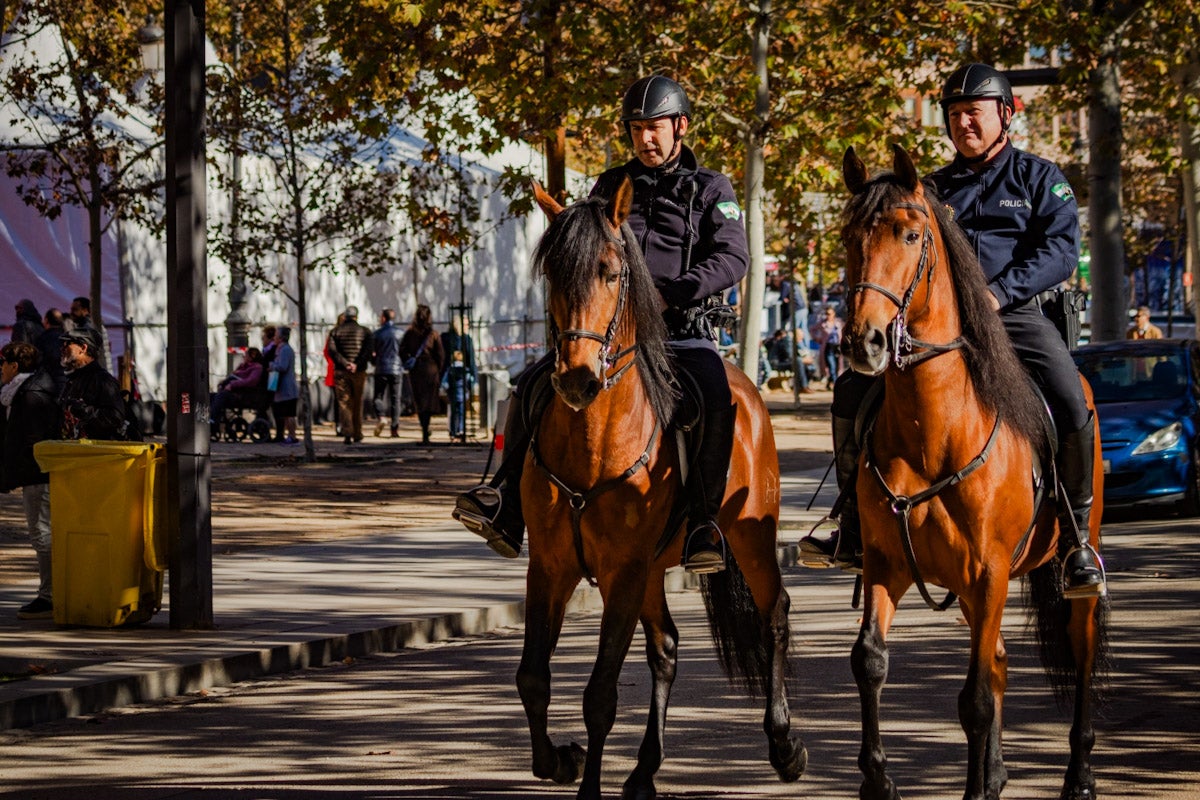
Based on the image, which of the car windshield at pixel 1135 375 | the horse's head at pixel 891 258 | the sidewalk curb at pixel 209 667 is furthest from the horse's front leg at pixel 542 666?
the car windshield at pixel 1135 375

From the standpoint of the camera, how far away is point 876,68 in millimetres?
20656

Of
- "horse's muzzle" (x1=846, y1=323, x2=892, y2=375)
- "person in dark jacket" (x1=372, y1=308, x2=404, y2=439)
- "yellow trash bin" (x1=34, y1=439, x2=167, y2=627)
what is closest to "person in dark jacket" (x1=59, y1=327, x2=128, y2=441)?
"yellow trash bin" (x1=34, y1=439, x2=167, y2=627)

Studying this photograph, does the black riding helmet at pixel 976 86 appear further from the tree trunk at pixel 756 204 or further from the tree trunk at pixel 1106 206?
the tree trunk at pixel 1106 206

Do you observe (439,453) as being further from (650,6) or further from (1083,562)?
(1083,562)

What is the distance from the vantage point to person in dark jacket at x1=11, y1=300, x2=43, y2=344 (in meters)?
22.4

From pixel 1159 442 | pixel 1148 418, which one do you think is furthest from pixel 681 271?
pixel 1148 418

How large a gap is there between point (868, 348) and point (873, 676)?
1364 mm

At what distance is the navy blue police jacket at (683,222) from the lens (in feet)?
26.0

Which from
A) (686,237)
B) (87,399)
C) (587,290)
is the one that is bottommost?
(87,399)

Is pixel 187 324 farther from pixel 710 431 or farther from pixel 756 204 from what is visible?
pixel 756 204

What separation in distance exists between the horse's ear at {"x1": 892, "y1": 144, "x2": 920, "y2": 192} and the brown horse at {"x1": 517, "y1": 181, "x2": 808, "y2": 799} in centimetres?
108

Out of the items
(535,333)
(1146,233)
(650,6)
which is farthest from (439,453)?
(1146,233)

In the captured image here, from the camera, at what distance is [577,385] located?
6.48 m

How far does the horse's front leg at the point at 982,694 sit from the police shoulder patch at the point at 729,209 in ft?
7.12
